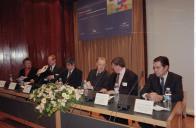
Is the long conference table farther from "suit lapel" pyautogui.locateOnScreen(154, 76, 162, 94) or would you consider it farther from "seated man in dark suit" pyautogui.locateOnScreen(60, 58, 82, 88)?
"seated man in dark suit" pyautogui.locateOnScreen(60, 58, 82, 88)

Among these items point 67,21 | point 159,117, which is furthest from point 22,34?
point 159,117

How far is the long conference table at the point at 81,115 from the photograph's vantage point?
1983 millimetres

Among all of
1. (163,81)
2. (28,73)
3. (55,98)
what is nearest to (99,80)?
(163,81)

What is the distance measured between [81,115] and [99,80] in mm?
1273

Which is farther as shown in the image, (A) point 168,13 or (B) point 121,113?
(A) point 168,13

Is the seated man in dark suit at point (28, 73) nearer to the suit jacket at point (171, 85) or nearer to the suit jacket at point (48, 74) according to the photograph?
the suit jacket at point (48, 74)

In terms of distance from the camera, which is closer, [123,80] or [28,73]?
[123,80]

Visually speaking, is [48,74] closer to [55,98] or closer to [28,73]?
[28,73]

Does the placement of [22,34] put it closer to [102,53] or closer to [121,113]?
[102,53]

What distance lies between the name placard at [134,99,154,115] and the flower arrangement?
2.11ft

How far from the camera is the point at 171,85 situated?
103 inches

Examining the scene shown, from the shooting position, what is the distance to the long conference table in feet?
6.50

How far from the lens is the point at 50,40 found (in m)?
5.94

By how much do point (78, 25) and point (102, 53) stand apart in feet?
3.58
